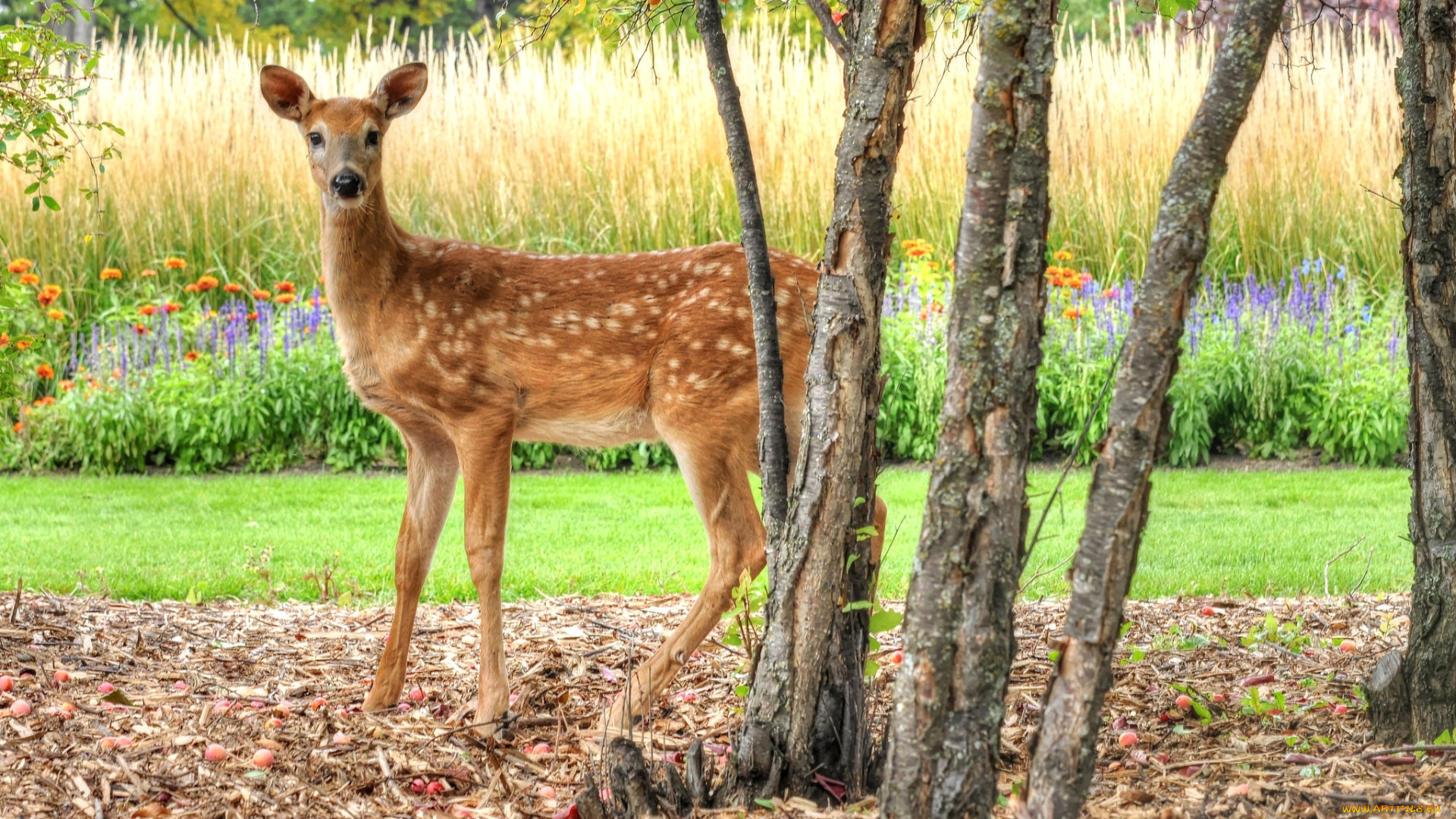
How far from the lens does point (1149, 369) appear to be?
207 centimetres

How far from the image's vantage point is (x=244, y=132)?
34.6ft

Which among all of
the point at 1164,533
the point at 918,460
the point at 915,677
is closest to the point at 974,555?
the point at 915,677

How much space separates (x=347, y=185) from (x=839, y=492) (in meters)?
2.09

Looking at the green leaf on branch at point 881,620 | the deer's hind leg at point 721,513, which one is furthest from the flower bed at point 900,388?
the green leaf on branch at point 881,620

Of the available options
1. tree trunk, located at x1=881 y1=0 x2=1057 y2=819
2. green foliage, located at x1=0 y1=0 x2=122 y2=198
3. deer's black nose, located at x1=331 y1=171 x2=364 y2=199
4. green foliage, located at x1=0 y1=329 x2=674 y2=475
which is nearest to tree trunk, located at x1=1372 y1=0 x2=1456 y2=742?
tree trunk, located at x1=881 y1=0 x2=1057 y2=819

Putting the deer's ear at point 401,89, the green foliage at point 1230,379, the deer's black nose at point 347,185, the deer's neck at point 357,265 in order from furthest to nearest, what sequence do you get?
the green foliage at point 1230,379 → the deer's ear at point 401,89 → the deer's neck at point 357,265 → the deer's black nose at point 347,185

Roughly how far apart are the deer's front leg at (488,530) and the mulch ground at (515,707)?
134 millimetres

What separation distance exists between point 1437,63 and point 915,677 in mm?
1816

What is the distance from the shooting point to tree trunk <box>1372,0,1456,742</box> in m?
2.99

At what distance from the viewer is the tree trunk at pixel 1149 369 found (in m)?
2.07

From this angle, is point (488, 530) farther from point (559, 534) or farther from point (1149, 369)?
point (559, 534)

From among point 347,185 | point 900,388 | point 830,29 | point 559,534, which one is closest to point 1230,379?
point 900,388

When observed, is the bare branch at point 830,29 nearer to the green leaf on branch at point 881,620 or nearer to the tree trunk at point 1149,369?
the tree trunk at point 1149,369

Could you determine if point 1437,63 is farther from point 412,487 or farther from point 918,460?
point 918,460
